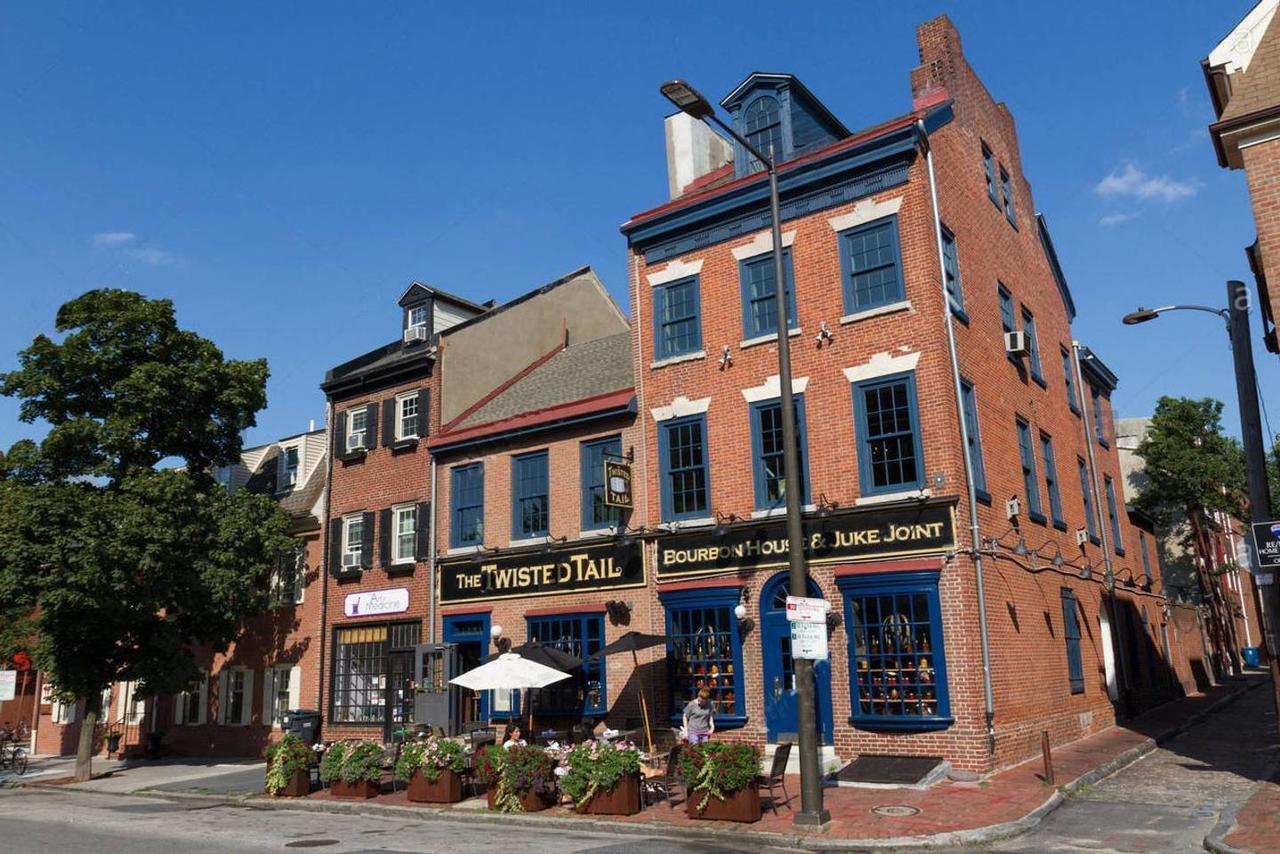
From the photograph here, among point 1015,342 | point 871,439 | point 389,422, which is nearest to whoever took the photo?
point 871,439

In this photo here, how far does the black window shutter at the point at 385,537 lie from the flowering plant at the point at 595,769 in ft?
40.0

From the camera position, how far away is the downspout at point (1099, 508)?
81.8 feet

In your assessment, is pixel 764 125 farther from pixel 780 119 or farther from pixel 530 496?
pixel 530 496

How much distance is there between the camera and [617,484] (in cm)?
2014

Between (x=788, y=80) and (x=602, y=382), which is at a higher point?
(x=788, y=80)

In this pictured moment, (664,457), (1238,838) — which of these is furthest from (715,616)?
(1238,838)

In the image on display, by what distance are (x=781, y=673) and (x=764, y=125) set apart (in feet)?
38.3

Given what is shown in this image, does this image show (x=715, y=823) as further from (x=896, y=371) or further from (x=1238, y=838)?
(x=896, y=371)

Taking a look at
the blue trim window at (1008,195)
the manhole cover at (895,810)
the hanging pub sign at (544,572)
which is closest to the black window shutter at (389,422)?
the hanging pub sign at (544,572)

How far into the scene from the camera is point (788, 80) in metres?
20.5

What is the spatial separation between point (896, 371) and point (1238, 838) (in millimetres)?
9128

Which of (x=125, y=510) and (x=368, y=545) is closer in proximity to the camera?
(x=125, y=510)

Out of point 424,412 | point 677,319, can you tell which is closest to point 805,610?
point 677,319

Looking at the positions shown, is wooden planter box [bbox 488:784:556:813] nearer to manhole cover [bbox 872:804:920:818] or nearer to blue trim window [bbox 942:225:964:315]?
manhole cover [bbox 872:804:920:818]
